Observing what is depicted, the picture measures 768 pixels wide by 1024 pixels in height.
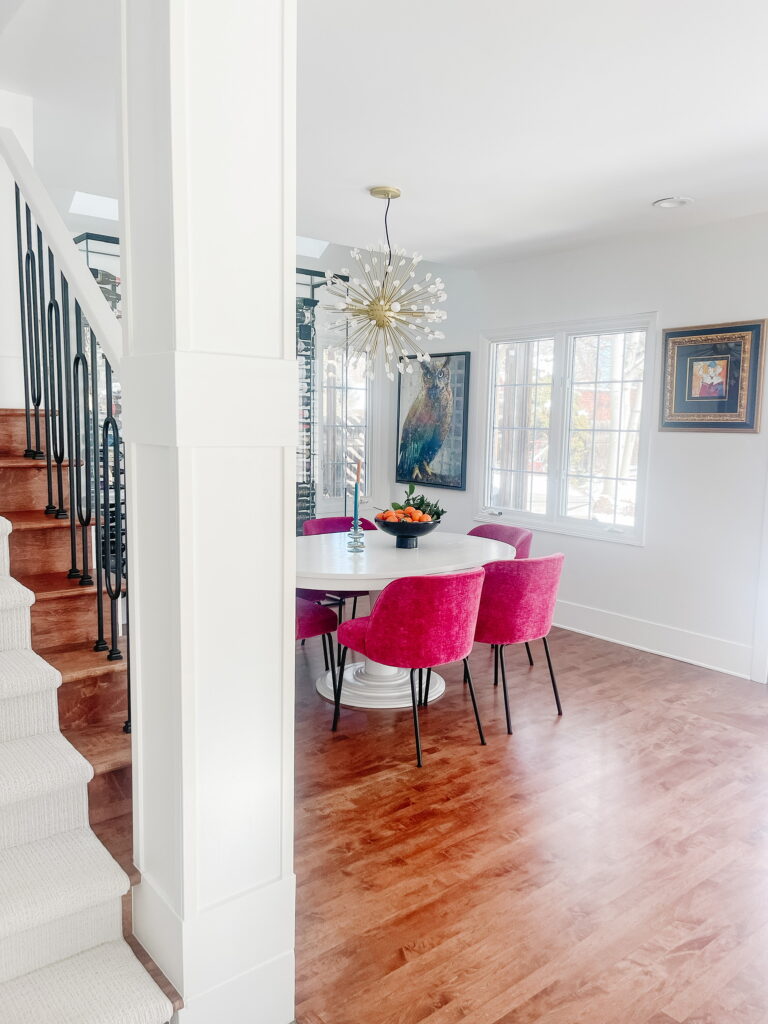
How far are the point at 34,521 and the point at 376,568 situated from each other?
1.47 m

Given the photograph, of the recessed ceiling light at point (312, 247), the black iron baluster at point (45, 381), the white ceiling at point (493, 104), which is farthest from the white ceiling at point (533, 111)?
the recessed ceiling light at point (312, 247)

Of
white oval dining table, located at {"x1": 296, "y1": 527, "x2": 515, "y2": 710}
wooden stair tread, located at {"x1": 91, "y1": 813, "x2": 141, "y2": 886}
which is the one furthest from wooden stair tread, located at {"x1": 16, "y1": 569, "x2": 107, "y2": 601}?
white oval dining table, located at {"x1": 296, "y1": 527, "x2": 515, "y2": 710}

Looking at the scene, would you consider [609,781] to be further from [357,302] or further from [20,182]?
[20,182]

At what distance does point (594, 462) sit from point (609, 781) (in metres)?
2.66

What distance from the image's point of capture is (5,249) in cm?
312

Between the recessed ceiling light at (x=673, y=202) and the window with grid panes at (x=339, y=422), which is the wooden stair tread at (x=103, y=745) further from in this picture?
the window with grid panes at (x=339, y=422)

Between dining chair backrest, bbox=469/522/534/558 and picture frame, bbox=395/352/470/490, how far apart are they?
1.49 m

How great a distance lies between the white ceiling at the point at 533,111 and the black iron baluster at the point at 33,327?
3.94 feet

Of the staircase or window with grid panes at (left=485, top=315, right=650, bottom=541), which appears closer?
the staircase

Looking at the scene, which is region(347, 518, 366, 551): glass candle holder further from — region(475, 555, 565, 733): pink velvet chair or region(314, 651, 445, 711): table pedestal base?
region(475, 555, 565, 733): pink velvet chair

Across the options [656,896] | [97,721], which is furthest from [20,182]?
[656,896]

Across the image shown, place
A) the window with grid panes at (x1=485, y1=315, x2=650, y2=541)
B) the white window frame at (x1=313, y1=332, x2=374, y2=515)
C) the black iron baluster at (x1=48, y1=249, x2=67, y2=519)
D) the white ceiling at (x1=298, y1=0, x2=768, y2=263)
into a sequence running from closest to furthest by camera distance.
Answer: the white ceiling at (x1=298, y1=0, x2=768, y2=263) → the black iron baluster at (x1=48, y1=249, x2=67, y2=519) → the window with grid panes at (x1=485, y1=315, x2=650, y2=541) → the white window frame at (x1=313, y1=332, x2=374, y2=515)

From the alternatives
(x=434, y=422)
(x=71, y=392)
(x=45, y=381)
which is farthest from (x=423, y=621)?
(x=434, y=422)

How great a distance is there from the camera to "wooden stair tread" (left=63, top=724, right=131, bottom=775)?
1.90m
